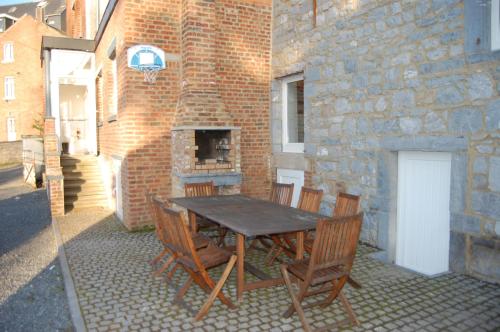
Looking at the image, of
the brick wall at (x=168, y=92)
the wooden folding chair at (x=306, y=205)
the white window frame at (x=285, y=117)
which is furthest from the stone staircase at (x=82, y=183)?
the wooden folding chair at (x=306, y=205)

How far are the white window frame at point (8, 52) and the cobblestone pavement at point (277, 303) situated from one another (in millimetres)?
28494

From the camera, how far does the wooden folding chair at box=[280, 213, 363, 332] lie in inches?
136

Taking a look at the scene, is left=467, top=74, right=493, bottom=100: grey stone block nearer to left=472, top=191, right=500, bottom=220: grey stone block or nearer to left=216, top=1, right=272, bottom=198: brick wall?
left=472, top=191, right=500, bottom=220: grey stone block

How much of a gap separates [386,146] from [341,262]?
262 centimetres

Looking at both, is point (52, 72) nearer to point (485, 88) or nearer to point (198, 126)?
point (198, 126)

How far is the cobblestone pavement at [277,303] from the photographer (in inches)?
144

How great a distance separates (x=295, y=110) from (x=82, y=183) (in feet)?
19.5

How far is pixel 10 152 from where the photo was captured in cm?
2481

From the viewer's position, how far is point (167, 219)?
13.5 feet

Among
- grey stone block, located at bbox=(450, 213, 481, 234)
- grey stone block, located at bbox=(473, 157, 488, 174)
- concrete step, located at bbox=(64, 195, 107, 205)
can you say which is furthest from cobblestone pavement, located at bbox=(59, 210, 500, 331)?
concrete step, located at bbox=(64, 195, 107, 205)

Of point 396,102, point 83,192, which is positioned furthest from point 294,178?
point 83,192

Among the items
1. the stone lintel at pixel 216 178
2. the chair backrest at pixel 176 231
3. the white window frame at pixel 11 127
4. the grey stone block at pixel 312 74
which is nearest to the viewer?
the chair backrest at pixel 176 231

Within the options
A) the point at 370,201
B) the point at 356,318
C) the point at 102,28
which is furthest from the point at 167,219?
the point at 102,28

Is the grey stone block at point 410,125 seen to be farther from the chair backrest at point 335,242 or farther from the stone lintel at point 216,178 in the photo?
the stone lintel at point 216,178
